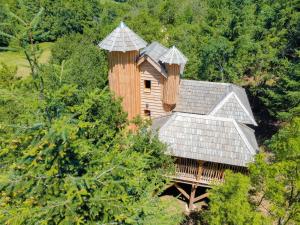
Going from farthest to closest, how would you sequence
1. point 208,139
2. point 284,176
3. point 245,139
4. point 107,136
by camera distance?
point 208,139, point 245,139, point 107,136, point 284,176

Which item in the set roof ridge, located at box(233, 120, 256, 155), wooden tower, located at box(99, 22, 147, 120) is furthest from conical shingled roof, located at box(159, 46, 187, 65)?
roof ridge, located at box(233, 120, 256, 155)

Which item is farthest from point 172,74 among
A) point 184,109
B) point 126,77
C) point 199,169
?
point 199,169

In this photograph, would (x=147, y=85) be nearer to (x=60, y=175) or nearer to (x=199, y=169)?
(x=199, y=169)

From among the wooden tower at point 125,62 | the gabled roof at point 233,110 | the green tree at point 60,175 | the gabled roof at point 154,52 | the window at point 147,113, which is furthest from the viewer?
the window at point 147,113

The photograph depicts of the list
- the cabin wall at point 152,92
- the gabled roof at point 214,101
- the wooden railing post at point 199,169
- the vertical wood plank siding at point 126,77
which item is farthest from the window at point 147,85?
the wooden railing post at point 199,169

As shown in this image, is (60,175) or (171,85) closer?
(60,175)

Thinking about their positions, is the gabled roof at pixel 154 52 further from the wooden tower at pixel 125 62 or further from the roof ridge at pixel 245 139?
the roof ridge at pixel 245 139
